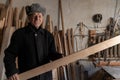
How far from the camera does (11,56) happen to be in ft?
6.64

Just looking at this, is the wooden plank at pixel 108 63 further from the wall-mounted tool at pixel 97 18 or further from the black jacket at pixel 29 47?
the black jacket at pixel 29 47

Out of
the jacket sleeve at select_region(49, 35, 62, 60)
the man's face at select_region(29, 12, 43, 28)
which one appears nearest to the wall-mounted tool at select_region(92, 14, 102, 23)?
the jacket sleeve at select_region(49, 35, 62, 60)

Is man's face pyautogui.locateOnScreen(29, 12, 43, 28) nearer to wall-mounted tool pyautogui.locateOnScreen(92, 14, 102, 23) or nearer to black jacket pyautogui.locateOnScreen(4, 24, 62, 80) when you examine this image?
black jacket pyautogui.locateOnScreen(4, 24, 62, 80)

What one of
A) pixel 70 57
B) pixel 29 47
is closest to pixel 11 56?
pixel 29 47

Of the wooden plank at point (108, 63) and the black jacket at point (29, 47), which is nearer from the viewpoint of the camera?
the black jacket at point (29, 47)

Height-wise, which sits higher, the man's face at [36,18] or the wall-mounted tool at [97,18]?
the man's face at [36,18]

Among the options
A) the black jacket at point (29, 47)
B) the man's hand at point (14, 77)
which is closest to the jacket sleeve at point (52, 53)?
the black jacket at point (29, 47)

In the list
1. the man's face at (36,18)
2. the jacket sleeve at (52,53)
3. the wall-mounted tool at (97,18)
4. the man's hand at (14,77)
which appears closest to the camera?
the man's hand at (14,77)

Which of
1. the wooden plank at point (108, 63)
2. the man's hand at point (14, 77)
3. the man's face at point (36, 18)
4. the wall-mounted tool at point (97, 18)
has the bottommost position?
the wooden plank at point (108, 63)

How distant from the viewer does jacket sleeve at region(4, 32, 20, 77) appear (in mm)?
1959

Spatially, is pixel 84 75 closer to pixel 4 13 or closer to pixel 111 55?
pixel 111 55

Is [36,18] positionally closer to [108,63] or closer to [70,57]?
[70,57]

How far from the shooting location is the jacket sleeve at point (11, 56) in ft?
6.43

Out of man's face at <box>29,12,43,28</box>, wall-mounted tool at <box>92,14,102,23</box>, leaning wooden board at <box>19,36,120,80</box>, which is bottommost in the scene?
leaning wooden board at <box>19,36,120,80</box>
